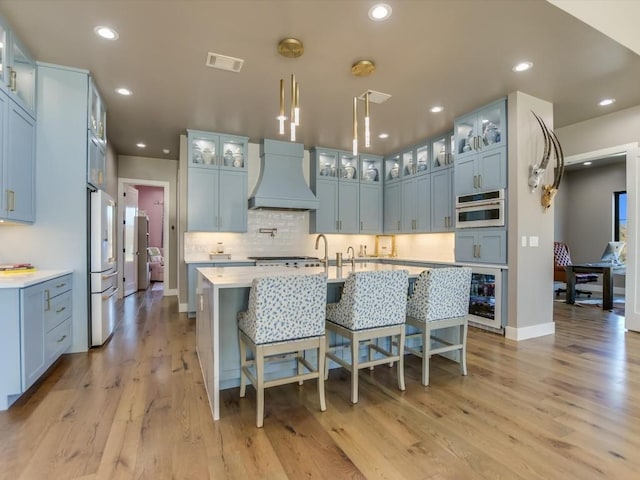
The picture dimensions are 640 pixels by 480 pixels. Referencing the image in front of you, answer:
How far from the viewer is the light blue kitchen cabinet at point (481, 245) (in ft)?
12.9

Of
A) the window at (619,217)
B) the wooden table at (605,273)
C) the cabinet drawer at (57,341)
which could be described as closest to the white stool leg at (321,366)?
the cabinet drawer at (57,341)

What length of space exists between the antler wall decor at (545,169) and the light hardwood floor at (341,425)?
1.78 m

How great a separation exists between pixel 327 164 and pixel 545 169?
10.8 feet

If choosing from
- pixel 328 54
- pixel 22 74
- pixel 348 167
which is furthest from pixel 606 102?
pixel 22 74

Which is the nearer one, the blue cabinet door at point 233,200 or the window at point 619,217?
the blue cabinet door at point 233,200

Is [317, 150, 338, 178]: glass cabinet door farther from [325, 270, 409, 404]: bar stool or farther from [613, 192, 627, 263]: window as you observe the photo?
[613, 192, 627, 263]: window

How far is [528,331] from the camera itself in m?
3.87

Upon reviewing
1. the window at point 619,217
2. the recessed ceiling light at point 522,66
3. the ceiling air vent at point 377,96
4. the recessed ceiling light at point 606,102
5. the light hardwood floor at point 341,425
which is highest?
the recessed ceiling light at point 522,66

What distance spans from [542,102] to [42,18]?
481 cm

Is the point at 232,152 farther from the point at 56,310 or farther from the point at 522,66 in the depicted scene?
the point at 522,66

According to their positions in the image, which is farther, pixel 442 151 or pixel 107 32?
pixel 442 151

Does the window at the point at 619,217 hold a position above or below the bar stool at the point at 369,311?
above

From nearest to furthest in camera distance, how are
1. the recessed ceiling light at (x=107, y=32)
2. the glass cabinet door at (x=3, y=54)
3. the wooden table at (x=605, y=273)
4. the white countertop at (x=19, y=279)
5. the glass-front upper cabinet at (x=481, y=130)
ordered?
the white countertop at (x=19, y=279) < the glass cabinet door at (x=3, y=54) < the recessed ceiling light at (x=107, y=32) < the glass-front upper cabinet at (x=481, y=130) < the wooden table at (x=605, y=273)

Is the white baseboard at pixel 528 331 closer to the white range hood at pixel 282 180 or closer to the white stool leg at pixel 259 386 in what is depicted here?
the white stool leg at pixel 259 386
